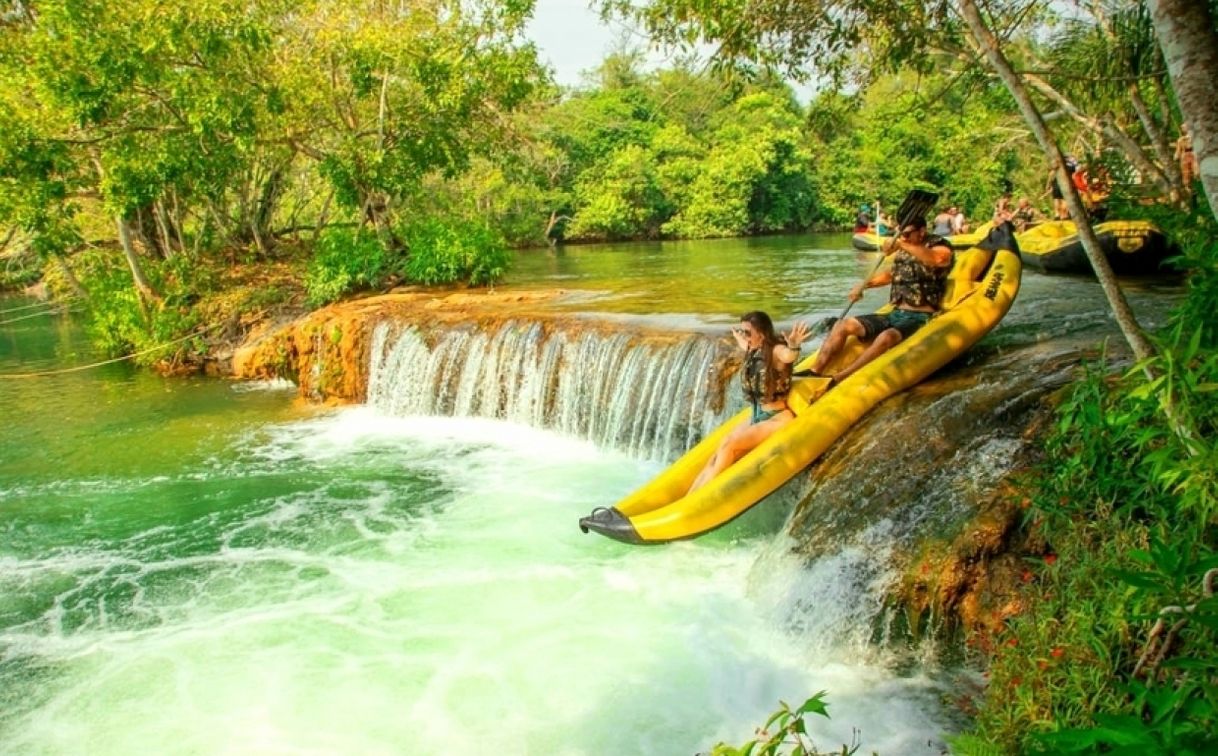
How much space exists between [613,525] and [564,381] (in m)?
4.33

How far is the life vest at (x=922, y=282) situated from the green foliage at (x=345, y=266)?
1025 cm

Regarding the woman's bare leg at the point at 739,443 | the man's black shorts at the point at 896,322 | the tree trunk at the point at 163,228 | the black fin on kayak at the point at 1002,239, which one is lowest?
the woman's bare leg at the point at 739,443

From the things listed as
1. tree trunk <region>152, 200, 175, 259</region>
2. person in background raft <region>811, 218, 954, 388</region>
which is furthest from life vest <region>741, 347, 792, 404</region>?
tree trunk <region>152, 200, 175, 259</region>

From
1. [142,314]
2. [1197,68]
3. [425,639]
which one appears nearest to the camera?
[1197,68]

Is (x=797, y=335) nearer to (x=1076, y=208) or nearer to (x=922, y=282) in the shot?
(x=922, y=282)

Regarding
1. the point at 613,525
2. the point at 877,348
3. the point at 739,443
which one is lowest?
the point at 613,525

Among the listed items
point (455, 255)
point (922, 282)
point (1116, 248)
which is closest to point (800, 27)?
point (922, 282)

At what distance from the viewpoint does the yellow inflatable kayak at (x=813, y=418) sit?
5.57m

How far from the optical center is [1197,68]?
311 centimetres

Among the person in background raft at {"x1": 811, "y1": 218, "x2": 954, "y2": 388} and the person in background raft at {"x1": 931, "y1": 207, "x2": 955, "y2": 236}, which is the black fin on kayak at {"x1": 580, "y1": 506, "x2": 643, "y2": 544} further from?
the person in background raft at {"x1": 931, "y1": 207, "x2": 955, "y2": 236}

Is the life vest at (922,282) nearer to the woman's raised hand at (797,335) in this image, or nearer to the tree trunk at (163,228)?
the woman's raised hand at (797,335)

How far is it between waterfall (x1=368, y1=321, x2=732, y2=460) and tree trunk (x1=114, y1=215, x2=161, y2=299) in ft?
18.6

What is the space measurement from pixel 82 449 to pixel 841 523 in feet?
31.0

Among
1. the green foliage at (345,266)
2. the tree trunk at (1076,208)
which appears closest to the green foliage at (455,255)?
the green foliage at (345,266)
